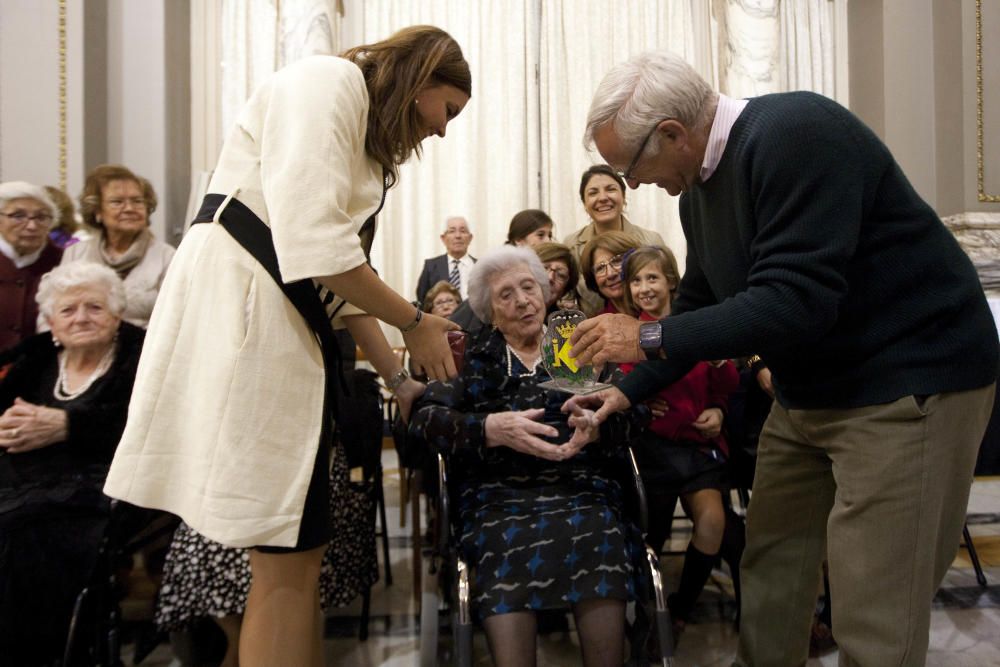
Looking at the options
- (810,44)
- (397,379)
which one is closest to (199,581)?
(397,379)

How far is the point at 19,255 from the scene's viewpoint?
10.3 ft

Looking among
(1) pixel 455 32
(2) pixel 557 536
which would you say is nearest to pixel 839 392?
(2) pixel 557 536

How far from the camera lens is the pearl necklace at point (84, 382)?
7.54 feet

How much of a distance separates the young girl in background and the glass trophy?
2.31 feet

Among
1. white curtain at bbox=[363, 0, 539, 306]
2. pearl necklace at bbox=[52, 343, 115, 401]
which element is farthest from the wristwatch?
white curtain at bbox=[363, 0, 539, 306]

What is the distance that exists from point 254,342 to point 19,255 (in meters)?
2.56

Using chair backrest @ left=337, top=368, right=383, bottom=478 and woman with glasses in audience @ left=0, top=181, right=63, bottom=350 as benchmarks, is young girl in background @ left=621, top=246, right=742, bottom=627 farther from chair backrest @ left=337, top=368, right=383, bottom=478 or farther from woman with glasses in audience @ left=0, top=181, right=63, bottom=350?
woman with glasses in audience @ left=0, top=181, right=63, bottom=350

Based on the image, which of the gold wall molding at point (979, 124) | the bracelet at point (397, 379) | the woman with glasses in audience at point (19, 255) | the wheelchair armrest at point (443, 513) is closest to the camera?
the bracelet at point (397, 379)

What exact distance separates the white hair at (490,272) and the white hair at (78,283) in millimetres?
1165

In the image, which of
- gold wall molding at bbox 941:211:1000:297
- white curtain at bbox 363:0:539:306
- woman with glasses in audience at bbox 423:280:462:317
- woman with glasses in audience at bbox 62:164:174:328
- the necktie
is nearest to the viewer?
woman with glasses in audience at bbox 62:164:174:328

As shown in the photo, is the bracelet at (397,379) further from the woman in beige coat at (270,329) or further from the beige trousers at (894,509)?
the beige trousers at (894,509)

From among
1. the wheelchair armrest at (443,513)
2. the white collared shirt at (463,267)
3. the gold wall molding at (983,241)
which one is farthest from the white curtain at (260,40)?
the gold wall molding at (983,241)

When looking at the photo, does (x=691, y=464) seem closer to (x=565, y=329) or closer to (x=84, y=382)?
(x=565, y=329)

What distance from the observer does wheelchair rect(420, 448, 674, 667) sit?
68.7 inches
